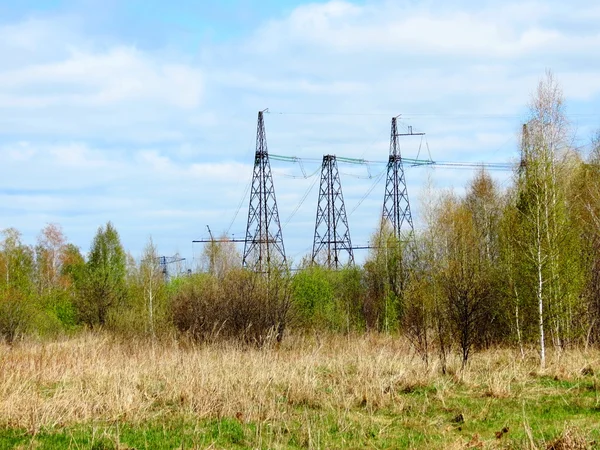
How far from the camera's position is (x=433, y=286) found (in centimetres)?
2683

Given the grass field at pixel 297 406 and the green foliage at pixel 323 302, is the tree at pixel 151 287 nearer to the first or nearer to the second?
the green foliage at pixel 323 302

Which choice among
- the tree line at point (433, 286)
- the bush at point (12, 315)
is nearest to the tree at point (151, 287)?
the tree line at point (433, 286)

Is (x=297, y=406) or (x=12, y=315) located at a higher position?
(x=12, y=315)

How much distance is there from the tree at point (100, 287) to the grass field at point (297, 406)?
69.3 ft

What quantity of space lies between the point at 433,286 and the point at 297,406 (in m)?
16.1

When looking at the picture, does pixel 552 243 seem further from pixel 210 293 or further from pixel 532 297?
pixel 210 293

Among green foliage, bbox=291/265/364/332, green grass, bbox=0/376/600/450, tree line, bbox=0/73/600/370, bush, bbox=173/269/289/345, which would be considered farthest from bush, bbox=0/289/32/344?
green grass, bbox=0/376/600/450

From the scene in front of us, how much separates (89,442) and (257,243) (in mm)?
26407

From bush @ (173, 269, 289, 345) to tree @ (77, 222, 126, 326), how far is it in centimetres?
793

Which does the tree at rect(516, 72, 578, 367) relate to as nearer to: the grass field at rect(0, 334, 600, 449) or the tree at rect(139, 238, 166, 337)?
the grass field at rect(0, 334, 600, 449)

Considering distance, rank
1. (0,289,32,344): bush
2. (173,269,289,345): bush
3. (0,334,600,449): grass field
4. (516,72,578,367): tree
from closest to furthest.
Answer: (0,334,600,449): grass field < (516,72,578,367): tree < (173,269,289,345): bush < (0,289,32,344): bush

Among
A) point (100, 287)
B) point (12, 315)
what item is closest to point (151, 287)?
point (100, 287)

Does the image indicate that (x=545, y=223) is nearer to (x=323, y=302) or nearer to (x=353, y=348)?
(x=353, y=348)

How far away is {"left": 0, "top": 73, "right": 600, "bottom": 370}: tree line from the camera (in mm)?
19562
